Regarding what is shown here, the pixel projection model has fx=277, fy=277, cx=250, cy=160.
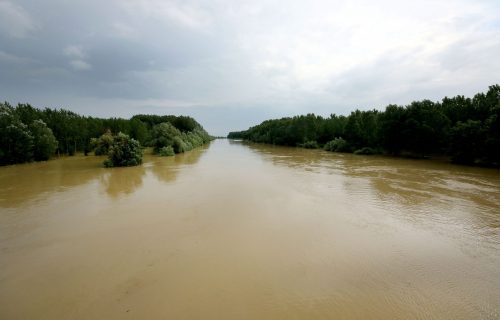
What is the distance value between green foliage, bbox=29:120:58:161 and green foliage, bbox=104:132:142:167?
1239cm

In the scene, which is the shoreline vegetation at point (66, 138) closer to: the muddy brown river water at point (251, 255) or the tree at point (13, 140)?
the tree at point (13, 140)

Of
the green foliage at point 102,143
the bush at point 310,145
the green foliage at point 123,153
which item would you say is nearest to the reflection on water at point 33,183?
the green foliage at point 123,153

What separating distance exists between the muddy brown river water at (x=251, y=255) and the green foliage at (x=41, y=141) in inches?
Answer: 945

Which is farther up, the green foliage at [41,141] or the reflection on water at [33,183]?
the green foliage at [41,141]

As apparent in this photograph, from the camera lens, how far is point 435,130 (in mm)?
35594

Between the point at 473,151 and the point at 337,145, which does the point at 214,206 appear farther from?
the point at 337,145

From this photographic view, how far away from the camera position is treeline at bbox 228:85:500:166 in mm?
28438

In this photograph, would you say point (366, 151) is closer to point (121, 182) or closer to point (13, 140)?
point (121, 182)

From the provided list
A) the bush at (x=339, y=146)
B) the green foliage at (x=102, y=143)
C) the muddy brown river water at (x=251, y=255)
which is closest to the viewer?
the muddy brown river water at (x=251, y=255)

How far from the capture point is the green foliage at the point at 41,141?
36.3 metres

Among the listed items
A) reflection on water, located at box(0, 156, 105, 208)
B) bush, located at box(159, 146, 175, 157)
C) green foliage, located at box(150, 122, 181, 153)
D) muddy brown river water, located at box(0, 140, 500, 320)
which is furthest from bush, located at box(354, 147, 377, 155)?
reflection on water, located at box(0, 156, 105, 208)

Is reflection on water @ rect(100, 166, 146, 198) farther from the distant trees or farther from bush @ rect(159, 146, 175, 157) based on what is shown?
bush @ rect(159, 146, 175, 157)

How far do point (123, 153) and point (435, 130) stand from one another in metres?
38.5

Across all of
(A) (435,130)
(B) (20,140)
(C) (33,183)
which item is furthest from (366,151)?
(B) (20,140)
